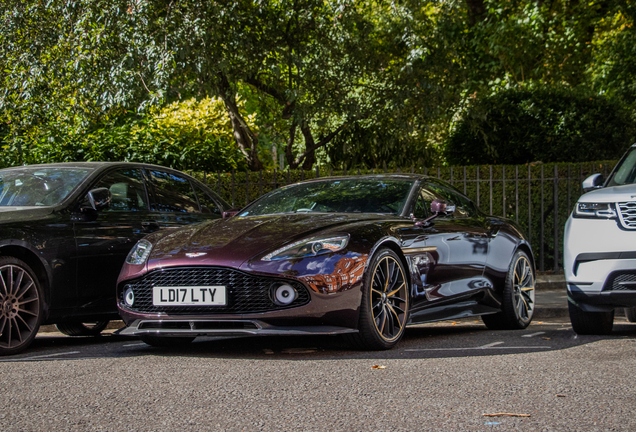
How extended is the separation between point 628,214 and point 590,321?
1.07 metres

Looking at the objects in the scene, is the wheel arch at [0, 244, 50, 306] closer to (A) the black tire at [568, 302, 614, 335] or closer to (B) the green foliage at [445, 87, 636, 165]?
(A) the black tire at [568, 302, 614, 335]

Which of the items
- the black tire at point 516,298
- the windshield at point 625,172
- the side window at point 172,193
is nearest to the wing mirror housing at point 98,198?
the side window at point 172,193

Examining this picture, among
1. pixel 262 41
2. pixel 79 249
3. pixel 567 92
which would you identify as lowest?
pixel 79 249

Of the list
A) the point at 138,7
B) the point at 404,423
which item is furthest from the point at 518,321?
the point at 138,7

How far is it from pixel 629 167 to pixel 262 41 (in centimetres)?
768

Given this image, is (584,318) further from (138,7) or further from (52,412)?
(138,7)

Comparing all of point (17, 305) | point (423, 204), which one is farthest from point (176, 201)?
point (423, 204)

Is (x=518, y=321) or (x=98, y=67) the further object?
(x=98, y=67)

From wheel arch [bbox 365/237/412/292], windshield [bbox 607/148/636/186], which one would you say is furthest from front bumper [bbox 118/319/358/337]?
windshield [bbox 607/148/636/186]

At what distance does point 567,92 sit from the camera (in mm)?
15594

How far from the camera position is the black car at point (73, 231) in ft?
19.7

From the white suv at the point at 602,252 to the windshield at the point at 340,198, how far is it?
1442 mm

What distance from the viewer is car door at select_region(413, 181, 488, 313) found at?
645 centimetres

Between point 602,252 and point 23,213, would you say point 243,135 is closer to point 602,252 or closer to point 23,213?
point 23,213
